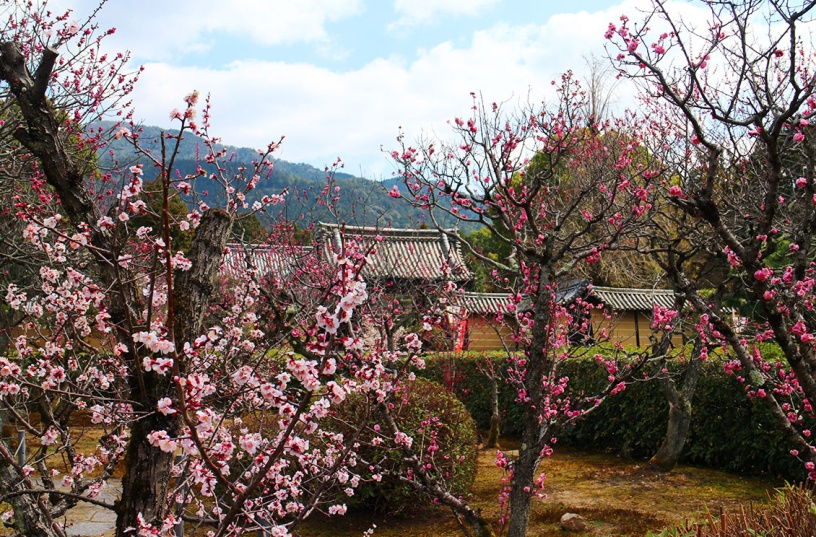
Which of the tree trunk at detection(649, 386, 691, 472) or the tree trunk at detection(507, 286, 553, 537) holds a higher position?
the tree trunk at detection(507, 286, 553, 537)

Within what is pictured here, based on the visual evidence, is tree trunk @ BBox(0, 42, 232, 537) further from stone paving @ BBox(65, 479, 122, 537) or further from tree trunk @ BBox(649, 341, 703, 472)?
tree trunk @ BBox(649, 341, 703, 472)

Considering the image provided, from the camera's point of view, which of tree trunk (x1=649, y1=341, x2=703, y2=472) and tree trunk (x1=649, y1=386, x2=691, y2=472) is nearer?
tree trunk (x1=649, y1=341, x2=703, y2=472)

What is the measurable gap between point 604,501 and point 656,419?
287cm

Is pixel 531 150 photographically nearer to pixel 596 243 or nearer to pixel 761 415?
pixel 596 243

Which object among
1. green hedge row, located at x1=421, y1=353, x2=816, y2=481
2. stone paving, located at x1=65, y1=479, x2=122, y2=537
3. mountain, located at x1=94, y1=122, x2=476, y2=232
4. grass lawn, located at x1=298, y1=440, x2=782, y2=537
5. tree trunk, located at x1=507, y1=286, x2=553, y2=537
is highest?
mountain, located at x1=94, y1=122, x2=476, y2=232

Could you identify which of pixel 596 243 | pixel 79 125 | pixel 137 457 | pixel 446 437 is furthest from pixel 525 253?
pixel 79 125

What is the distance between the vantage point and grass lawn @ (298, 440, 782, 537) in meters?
7.27

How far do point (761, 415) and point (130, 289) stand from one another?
891 centimetres

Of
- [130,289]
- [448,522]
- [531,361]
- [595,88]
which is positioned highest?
[595,88]

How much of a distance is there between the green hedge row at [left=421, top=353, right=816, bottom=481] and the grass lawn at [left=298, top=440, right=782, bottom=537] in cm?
31

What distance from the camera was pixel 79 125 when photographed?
25.1 ft

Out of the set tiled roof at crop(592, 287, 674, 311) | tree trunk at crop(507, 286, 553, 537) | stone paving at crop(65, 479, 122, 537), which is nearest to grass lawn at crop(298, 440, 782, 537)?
tree trunk at crop(507, 286, 553, 537)

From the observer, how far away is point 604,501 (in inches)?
324

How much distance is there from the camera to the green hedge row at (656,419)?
9.09 metres
